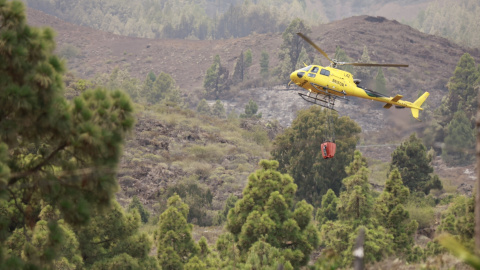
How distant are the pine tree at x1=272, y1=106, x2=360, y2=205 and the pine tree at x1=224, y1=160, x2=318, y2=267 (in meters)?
25.4

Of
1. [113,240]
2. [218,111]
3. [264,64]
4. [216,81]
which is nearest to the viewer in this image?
[113,240]

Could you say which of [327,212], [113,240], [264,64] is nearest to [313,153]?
[327,212]

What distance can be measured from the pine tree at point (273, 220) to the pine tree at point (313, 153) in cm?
2538

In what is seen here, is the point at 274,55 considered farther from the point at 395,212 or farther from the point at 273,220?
the point at 273,220

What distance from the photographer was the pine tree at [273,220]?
91.7 ft

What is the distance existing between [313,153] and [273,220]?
28.5 m

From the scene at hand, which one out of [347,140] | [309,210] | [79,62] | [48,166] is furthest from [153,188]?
[79,62]

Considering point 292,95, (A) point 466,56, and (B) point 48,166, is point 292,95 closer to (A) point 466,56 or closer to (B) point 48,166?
(A) point 466,56

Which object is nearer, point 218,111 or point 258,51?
point 218,111

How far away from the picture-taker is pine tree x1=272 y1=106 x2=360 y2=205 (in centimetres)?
5578

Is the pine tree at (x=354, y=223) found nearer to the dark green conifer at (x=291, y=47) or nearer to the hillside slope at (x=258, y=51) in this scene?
the dark green conifer at (x=291, y=47)

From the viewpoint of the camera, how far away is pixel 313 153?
56.6 metres

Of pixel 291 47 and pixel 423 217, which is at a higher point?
pixel 291 47

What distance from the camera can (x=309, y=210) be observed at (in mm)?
28875
